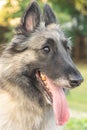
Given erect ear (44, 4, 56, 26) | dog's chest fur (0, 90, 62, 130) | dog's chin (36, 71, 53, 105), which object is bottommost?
dog's chest fur (0, 90, 62, 130)

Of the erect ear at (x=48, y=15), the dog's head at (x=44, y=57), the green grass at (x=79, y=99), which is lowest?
the green grass at (x=79, y=99)

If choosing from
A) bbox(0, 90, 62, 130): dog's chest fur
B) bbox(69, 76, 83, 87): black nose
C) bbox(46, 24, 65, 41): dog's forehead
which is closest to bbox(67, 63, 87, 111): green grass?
bbox(46, 24, 65, 41): dog's forehead

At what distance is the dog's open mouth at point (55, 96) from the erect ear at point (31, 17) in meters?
0.67

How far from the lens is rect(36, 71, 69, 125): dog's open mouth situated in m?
7.44

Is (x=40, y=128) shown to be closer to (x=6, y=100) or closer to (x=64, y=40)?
(x=6, y=100)

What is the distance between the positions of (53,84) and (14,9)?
43.0ft

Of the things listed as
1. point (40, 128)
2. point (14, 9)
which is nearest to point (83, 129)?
point (40, 128)

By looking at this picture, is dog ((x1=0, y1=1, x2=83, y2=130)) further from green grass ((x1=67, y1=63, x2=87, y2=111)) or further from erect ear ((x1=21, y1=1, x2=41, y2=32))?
green grass ((x1=67, y1=63, x2=87, y2=111))

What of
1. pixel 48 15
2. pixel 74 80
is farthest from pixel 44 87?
pixel 48 15

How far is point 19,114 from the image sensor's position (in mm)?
7633

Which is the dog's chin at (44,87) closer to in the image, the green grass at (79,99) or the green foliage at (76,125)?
the green foliage at (76,125)

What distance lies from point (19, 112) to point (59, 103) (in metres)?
0.55

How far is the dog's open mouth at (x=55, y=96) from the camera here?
24.4 ft

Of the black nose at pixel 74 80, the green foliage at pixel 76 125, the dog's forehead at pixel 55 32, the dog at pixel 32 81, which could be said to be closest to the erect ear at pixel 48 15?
the dog's forehead at pixel 55 32
